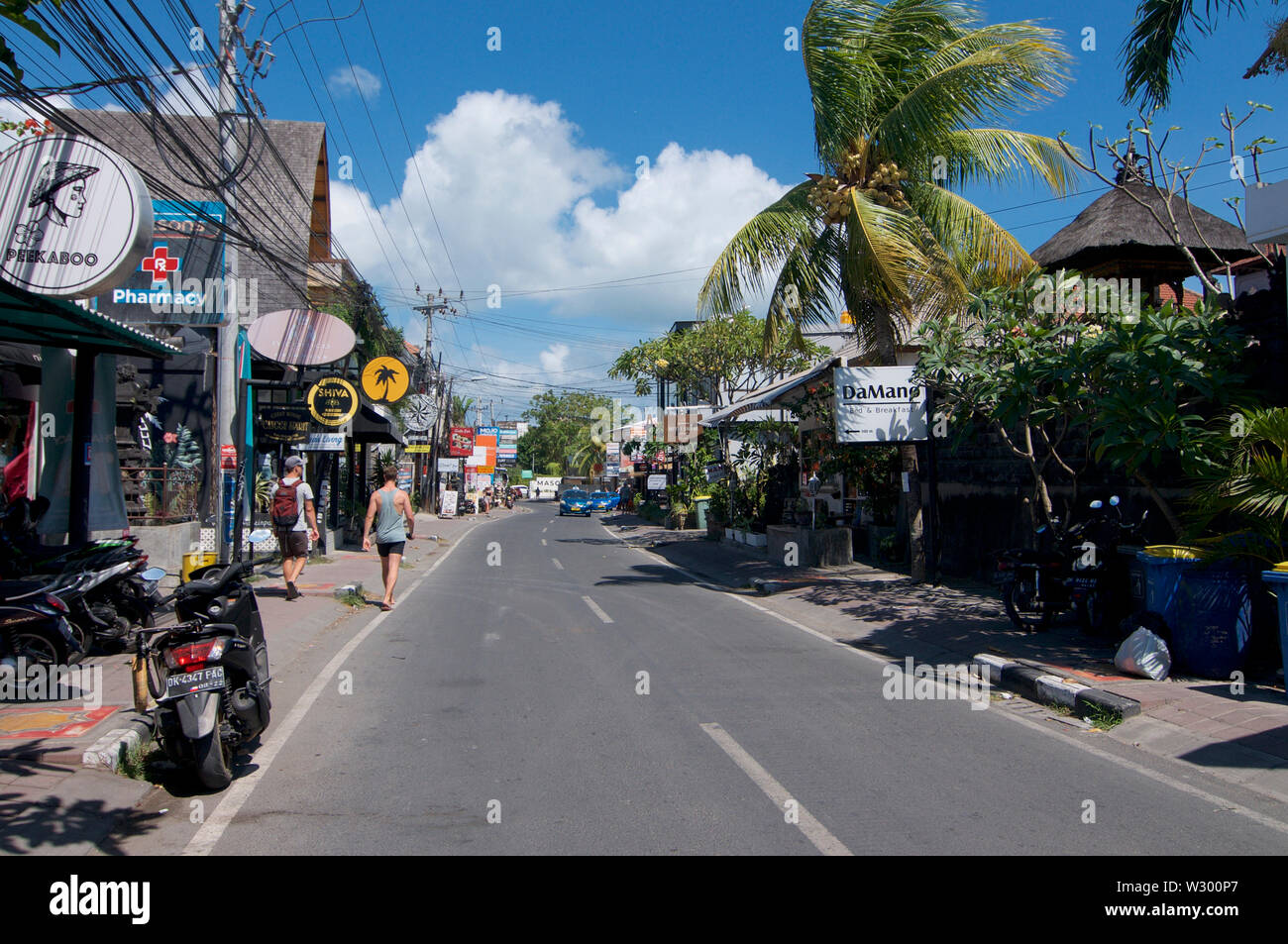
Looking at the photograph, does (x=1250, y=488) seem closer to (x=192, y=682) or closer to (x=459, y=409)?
(x=192, y=682)

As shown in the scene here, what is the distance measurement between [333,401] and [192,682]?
42.4ft

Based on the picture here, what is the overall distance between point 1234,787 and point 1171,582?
2.78 metres

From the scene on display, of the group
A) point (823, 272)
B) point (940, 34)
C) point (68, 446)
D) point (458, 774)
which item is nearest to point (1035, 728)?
point (458, 774)

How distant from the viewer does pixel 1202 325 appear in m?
8.26

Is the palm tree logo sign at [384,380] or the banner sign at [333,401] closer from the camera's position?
the banner sign at [333,401]

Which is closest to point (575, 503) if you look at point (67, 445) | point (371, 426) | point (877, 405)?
point (371, 426)

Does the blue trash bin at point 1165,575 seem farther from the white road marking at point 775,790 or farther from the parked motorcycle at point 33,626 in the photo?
the parked motorcycle at point 33,626

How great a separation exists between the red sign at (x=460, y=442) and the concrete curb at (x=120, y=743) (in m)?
47.3

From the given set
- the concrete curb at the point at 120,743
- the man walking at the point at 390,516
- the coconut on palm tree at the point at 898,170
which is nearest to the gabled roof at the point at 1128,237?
the coconut on palm tree at the point at 898,170

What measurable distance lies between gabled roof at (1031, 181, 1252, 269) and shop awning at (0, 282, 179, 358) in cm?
1454

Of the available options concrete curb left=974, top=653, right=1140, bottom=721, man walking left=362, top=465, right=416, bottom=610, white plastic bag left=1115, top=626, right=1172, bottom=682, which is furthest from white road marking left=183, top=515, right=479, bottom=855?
white plastic bag left=1115, top=626, right=1172, bottom=682

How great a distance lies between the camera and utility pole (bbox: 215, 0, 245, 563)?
1288 centimetres

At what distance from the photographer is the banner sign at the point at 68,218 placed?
7223 millimetres

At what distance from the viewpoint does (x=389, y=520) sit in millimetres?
12555
